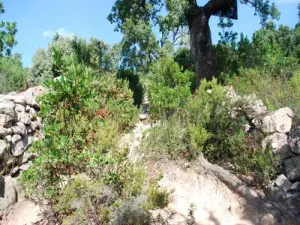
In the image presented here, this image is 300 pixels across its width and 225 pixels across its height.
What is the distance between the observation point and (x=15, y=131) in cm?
636

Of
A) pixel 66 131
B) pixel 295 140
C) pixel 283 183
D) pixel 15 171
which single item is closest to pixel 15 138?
pixel 15 171

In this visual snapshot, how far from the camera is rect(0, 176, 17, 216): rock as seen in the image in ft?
18.1

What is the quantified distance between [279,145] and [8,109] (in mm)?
5452

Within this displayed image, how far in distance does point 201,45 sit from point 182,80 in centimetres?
270

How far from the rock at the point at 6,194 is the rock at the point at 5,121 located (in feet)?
3.29

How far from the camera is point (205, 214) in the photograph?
5.66 metres

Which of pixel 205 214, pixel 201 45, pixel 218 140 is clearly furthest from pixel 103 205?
pixel 201 45

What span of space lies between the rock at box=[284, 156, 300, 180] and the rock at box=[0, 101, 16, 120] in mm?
5465

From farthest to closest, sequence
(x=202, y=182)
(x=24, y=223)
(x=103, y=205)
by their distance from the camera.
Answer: (x=202, y=182), (x=24, y=223), (x=103, y=205)

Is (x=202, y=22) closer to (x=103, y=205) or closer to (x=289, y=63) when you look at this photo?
(x=289, y=63)

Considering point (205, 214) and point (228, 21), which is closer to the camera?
point (205, 214)

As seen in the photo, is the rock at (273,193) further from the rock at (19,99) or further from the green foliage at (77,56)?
the rock at (19,99)

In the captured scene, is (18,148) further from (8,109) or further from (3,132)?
(8,109)

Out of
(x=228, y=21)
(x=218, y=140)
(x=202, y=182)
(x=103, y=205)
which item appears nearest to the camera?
(x=103, y=205)
